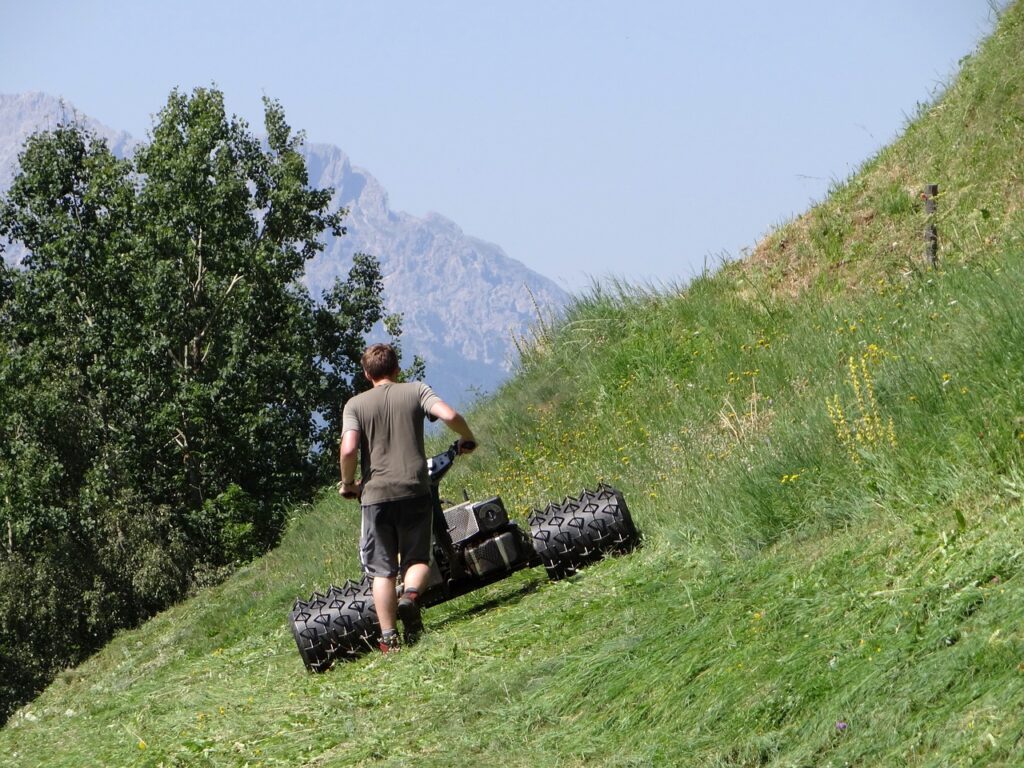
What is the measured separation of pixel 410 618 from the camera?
29.0 ft

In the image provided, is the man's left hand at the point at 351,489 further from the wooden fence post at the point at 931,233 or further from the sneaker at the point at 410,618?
the wooden fence post at the point at 931,233

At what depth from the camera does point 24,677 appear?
137ft

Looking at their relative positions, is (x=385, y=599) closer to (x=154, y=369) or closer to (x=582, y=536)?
(x=582, y=536)

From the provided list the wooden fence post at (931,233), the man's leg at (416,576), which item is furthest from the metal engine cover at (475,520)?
the wooden fence post at (931,233)

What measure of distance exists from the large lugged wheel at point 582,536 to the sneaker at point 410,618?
1.04 metres

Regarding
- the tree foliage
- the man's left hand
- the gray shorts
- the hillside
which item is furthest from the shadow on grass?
the tree foliage

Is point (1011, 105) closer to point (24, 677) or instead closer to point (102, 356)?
point (102, 356)

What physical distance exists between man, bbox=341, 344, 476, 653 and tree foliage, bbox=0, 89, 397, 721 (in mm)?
26005

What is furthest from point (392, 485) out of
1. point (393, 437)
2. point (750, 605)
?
point (750, 605)

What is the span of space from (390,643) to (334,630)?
1.58ft

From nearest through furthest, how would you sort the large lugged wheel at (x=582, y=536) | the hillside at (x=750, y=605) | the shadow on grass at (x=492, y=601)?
the hillside at (x=750, y=605) < the large lugged wheel at (x=582, y=536) < the shadow on grass at (x=492, y=601)

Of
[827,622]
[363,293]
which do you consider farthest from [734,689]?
[363,293]

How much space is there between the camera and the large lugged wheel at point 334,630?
9156mm

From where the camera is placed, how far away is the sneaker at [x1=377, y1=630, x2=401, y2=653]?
8.84 m
